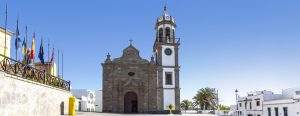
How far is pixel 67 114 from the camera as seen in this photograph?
27234mm

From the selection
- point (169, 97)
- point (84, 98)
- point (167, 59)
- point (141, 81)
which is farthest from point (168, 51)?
point (84, 98)

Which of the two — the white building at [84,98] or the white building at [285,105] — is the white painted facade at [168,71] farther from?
the white building at [84,98]

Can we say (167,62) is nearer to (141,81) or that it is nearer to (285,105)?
(141,81)

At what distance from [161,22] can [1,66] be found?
113 ft

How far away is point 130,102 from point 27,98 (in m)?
30.2

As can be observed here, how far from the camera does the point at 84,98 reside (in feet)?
234

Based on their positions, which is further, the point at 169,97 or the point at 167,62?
the point at 167,62

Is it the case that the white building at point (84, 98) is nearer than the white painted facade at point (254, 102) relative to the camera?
No

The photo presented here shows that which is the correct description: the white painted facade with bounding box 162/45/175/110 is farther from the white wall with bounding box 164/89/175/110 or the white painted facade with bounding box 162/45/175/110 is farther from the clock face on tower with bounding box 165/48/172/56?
the clock face on tower with bounding box 165/48/172/56

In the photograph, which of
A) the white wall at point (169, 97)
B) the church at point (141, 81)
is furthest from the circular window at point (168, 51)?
the white wall at point (169, 97)

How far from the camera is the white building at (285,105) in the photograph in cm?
4694

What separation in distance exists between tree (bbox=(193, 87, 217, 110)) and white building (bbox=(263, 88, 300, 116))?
67.0ft

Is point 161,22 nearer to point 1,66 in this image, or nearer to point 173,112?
point 173,112

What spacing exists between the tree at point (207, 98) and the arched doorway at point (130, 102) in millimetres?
29221
